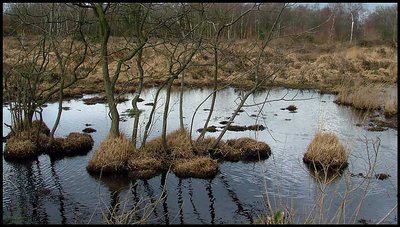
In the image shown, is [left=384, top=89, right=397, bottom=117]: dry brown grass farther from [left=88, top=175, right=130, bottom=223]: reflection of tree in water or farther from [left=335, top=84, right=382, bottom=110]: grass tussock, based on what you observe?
[left=88, top=175, right=130, bottom=223]: reflection of tree in water

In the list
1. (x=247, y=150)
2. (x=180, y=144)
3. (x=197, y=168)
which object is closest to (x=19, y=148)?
(x=180, y=144)

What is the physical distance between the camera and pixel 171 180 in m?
10.5

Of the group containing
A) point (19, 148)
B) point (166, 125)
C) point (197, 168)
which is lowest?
point (197, 168)

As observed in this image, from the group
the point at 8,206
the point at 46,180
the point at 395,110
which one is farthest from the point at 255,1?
the point at 395,110

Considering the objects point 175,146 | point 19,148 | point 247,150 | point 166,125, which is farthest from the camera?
point 166,125

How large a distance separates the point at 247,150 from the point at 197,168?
2.14 metres

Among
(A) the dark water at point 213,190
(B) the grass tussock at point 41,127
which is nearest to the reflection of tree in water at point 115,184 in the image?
(A) the dark water at point 213,190

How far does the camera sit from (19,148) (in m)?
12.0

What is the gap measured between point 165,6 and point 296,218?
609cm

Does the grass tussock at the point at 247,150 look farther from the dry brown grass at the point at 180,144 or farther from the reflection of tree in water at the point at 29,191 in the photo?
the reflection of tree in water at the point at 29,191

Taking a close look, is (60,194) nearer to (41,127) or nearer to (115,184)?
(115,184)

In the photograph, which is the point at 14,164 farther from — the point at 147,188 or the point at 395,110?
the point at 395,110

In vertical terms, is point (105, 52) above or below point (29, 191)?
above

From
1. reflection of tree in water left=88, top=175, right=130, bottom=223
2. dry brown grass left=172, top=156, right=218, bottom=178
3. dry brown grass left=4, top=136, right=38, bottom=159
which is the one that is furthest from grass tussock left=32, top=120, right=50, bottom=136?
dry brown grass left=172, top=156, right=218, bottom=178
